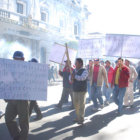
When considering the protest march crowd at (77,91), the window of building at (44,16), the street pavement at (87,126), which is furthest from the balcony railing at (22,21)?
the street pavement at (87,126)

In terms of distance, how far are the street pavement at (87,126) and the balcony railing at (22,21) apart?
500 inches

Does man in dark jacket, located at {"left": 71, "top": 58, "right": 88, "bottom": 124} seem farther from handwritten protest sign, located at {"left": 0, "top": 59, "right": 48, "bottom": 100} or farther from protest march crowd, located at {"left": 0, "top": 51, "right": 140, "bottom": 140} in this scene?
handwritten protest sign, located at {"left": 0, "top": 59, "right": 48, "bottom": 100}

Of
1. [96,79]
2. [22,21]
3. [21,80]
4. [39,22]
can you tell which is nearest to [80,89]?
[21,80]

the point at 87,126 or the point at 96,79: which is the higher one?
the point at 96,79

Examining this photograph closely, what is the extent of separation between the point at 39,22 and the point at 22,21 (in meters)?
2.23

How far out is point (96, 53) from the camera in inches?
352

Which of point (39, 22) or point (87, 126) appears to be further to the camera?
point (39, 22)

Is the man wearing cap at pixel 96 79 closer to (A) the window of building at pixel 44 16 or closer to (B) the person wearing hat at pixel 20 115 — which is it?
(B) the person wearing hat at pixel 20 115

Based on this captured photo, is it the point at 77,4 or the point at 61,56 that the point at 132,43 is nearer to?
the point at 61,56

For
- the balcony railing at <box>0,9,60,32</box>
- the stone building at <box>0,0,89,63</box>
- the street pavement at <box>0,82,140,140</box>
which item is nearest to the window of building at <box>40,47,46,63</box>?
the stone building at <box>0,0,89,63</box>

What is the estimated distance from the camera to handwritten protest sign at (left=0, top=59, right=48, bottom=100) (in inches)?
132

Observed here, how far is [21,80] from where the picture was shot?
11.2 feet

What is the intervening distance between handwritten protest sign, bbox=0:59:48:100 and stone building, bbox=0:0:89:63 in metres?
14.8

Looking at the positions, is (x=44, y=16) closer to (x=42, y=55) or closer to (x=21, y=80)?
(x=42, y=55)
